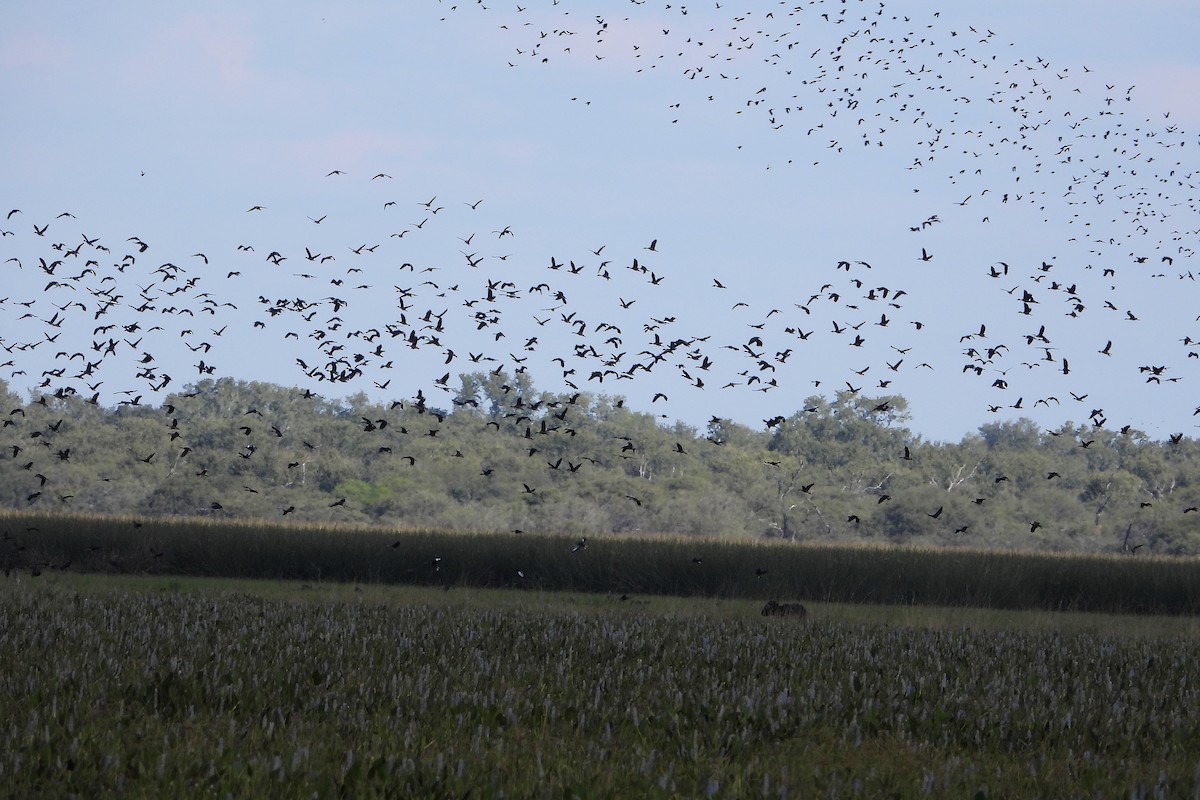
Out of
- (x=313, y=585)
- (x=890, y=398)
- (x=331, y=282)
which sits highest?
(x=890, y=398)

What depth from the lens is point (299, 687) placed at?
11.9m

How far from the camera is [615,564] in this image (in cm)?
4031

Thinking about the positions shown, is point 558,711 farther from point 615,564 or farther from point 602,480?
point 602,480

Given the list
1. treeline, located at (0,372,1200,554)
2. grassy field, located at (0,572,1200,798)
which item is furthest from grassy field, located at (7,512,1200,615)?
treeline, located at (0,372,1200,554)

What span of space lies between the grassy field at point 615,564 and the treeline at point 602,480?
3660 centimetres

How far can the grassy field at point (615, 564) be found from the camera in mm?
38469

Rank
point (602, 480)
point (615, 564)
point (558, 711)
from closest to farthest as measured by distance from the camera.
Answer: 1. point (558, 711)
2. point (615, 564)
3. point (602, 480)

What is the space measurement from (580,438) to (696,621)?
256 ft

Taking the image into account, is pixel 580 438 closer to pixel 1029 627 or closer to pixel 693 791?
pixel 1029 627

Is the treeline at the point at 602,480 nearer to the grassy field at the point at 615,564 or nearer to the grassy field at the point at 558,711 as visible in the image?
the grassy field at the point at 615,564

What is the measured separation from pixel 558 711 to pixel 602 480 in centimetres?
8188

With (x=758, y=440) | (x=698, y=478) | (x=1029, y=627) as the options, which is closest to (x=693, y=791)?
(x=1029, y=627)

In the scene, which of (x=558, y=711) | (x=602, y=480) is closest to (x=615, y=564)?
(x=558, y=711)

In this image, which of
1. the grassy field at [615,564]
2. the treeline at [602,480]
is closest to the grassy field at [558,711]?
the grassy field at [615,564]
